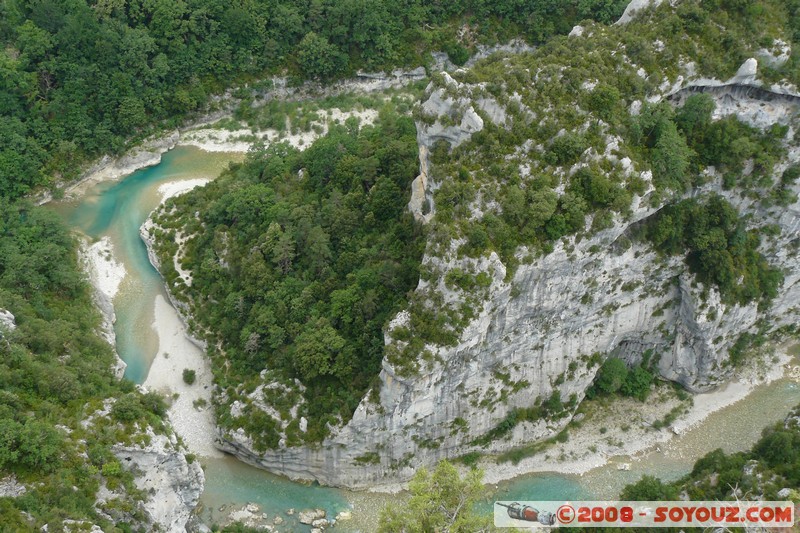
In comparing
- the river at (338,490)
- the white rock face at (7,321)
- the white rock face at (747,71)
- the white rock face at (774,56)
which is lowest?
the river at (338,490)

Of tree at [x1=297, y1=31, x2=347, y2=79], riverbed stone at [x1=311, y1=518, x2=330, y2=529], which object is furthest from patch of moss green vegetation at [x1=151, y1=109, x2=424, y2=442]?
tree at [x1=297, y1=31, x2=347, y2=79]

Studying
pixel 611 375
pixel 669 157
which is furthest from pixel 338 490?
pixel 669 157

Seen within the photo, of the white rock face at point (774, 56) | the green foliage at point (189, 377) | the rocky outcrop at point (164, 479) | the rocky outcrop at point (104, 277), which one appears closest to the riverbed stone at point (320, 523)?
the rocky outcrop at point (164, 479)

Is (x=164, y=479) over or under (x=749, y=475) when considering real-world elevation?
under

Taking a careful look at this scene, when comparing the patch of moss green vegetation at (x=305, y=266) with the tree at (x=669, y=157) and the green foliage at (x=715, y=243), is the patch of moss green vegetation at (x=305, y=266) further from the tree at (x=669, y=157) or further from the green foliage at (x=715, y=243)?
the green foliage at (x=715, y=243)

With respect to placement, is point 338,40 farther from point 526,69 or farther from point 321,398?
point 321,398

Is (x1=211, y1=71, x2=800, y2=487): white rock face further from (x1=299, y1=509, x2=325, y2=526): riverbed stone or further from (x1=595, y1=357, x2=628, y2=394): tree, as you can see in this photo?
(x1=299, y1=509, x2=325, y2=526): riverbed stone

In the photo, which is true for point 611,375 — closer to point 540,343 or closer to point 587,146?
point 540,343
